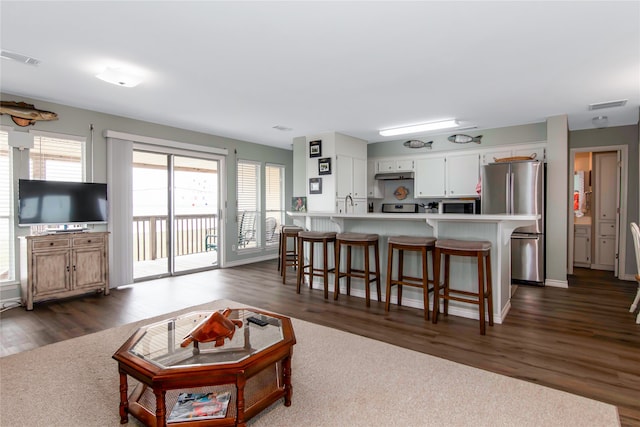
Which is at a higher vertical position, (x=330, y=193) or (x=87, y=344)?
(x=330, y=193)

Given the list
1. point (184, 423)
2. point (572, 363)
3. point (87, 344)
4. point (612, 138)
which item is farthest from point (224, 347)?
point (612, 138)

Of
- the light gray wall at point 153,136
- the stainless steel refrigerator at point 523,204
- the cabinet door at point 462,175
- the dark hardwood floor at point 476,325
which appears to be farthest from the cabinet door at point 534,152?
the light gray wall at point 153,136

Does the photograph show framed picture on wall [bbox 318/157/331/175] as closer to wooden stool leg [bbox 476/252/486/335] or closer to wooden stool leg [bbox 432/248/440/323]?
wooden stool leg [bbox 432/248/440/323]

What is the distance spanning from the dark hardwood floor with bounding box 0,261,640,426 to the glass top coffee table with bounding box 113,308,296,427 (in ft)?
4.14

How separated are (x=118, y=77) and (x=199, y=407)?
3096mm

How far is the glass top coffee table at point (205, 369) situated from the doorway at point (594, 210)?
596 centimetres

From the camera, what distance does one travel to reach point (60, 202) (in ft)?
13.6

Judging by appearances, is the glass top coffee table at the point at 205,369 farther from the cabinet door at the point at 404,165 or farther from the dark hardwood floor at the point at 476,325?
the cabinet door at the point at 404,165

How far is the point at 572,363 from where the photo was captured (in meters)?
2.48

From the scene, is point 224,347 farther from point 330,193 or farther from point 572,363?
point 330,193

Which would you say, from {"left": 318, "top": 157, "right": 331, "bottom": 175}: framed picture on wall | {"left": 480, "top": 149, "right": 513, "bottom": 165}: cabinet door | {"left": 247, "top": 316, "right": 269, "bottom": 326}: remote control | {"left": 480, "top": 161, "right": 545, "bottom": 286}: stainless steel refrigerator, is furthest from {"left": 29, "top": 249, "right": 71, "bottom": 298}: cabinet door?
{"left": 480, "top": 149, "right": 513, "bottom": 165}: cabinet door

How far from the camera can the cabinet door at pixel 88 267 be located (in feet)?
13.6

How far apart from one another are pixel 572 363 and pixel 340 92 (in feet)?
11.0

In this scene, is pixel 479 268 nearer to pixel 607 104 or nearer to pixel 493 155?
pixel 607 104
